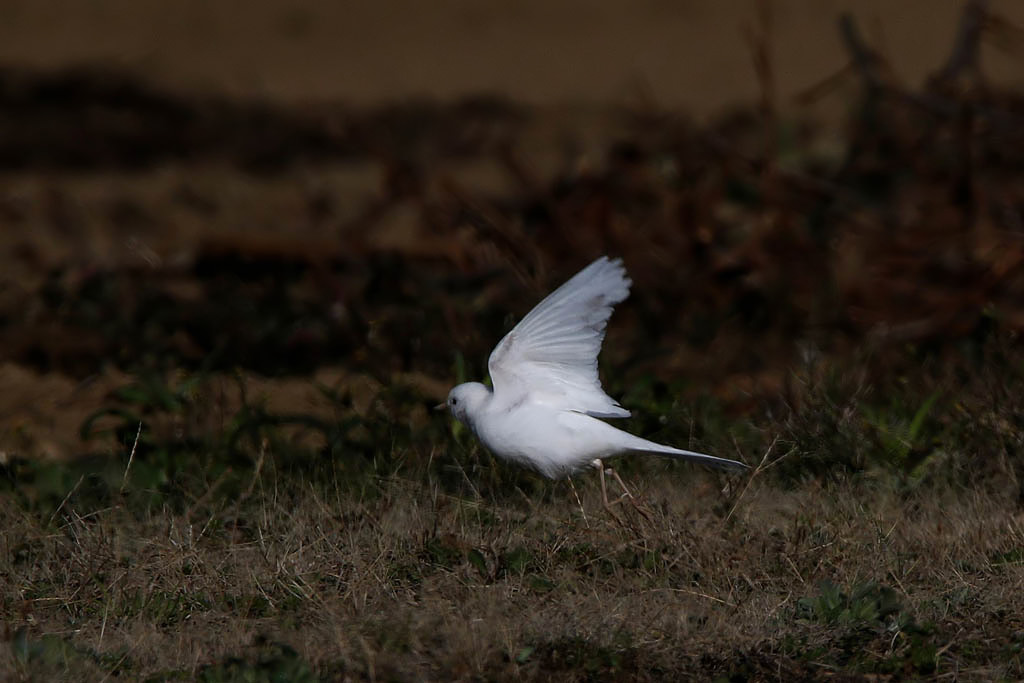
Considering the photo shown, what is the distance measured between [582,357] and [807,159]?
5790 mm

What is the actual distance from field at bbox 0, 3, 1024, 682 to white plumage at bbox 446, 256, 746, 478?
0.21m

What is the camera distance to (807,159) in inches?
404

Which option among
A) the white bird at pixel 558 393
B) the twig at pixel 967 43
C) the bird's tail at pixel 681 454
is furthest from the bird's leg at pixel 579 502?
the twig at pixel 967 43

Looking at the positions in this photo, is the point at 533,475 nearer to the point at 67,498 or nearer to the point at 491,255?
the point at 67,498

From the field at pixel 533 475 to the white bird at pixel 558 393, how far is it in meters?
0.21

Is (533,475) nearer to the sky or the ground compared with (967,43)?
nearer to the ground

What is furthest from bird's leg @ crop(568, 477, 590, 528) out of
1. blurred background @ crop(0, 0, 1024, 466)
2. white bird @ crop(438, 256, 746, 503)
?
blurred background @ crop(0, 0, 1024, 466)

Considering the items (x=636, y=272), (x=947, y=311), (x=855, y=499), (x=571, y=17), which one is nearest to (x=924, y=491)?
(x=855, y=499)

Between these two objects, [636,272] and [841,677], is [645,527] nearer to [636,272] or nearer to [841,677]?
[841,677]

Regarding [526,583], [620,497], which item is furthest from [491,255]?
[526,583]

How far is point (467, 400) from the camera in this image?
16.1ft

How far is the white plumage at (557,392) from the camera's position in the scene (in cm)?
460

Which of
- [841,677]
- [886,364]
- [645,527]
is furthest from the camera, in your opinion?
[886,364]

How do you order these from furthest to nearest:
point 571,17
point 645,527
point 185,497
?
point 571,17 < point 185,497 < point 645,527
